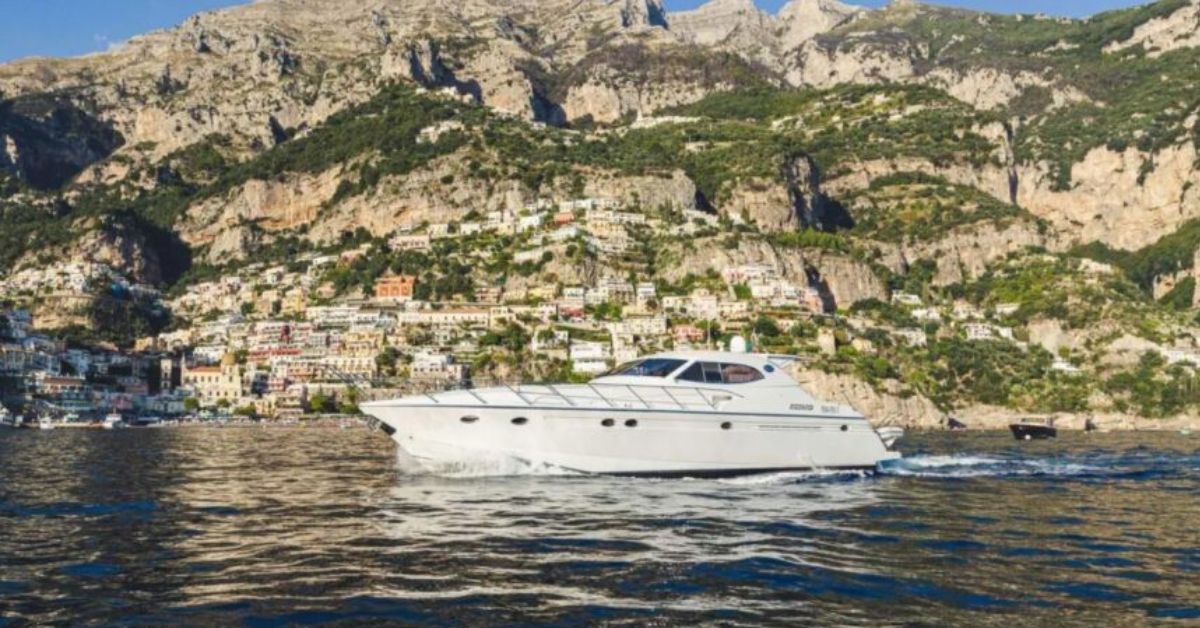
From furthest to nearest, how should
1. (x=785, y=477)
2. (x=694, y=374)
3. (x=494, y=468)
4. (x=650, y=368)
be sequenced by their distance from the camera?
(x=650, y=368)
(x=694, y=374)
(x=785, y=477)
(x=494, y=468)

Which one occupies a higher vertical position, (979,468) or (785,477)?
(785,477)

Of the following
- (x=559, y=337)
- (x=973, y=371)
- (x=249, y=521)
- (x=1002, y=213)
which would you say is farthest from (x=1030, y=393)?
(x=249, y=521)

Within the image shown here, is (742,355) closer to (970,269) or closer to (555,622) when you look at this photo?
(555,622)

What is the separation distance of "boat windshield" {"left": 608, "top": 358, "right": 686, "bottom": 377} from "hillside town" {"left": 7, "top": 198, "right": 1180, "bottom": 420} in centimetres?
7451

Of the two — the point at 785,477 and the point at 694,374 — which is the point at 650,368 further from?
the point at 785,477

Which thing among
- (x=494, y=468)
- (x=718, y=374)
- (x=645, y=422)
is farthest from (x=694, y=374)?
(x=494, y=468)

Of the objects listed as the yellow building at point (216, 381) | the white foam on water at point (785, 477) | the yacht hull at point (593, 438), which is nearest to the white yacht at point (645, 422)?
the yacht hull at point (593, 438)

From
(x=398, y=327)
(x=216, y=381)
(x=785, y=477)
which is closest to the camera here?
(x=785, y=477)

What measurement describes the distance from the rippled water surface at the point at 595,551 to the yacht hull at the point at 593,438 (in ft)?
2.04

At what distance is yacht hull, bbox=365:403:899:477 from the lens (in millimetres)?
26188

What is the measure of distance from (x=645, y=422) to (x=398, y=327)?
11621 cm

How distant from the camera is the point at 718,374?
28.5m

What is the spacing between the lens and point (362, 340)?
13400cm

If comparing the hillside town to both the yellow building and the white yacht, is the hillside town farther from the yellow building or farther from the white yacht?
the white yacht
